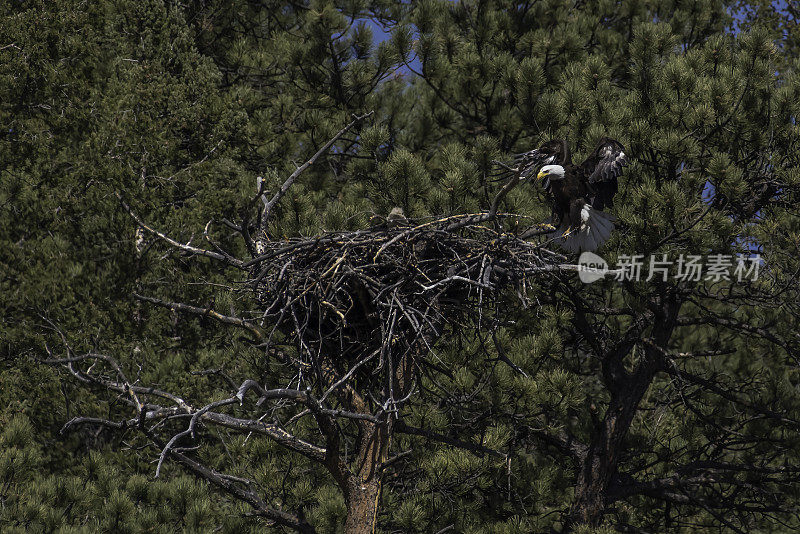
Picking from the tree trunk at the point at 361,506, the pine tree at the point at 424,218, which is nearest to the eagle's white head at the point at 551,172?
the pine tree at the point at 424,218

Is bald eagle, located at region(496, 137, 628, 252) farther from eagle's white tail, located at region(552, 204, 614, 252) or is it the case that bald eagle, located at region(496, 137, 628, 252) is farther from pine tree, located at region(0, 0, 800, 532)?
pine tree, located at region(0, 0, 800, 532)

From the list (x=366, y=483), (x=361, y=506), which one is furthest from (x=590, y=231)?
(x=361, y=506)

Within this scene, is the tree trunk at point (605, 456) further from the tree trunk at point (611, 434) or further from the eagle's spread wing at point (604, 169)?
the eagle's spread wing at point (604, 169)

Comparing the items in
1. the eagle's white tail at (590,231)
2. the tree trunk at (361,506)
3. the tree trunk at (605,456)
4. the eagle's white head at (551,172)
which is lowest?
the tree trunk at (361,506)

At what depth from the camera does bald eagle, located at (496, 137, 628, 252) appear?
638 centimetres

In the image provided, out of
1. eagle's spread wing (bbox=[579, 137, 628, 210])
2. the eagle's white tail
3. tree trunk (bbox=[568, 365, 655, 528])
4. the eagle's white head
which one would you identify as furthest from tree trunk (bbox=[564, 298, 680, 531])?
the eagle's white head

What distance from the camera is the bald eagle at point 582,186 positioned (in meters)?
6.38

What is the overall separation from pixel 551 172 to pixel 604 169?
1.11 ft

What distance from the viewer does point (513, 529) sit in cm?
730

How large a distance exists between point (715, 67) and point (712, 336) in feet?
15.8

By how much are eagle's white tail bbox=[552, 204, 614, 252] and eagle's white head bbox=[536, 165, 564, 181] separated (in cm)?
29

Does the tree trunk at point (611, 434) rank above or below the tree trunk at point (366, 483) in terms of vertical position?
above

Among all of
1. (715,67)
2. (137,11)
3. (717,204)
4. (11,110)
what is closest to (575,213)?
(717,204)

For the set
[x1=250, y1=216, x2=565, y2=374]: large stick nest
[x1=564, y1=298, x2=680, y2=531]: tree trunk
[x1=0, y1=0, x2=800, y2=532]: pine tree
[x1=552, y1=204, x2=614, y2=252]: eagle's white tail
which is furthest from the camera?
[x1=564, y1=298, x2=680, y2=531]: tree trunk
